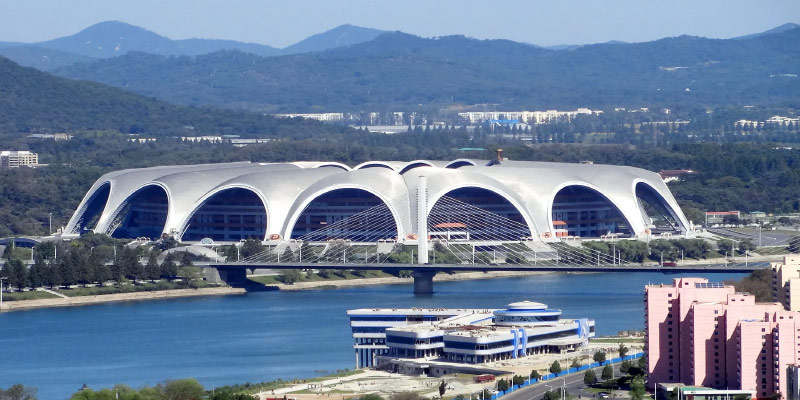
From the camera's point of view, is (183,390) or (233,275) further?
(233,275)

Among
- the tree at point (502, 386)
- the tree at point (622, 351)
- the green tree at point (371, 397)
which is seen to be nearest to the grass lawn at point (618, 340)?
the tree at point (622, 351)

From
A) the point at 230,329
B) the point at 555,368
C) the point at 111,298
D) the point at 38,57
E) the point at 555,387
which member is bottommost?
the point at 555,387

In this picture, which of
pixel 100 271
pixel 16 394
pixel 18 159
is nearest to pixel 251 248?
pixel 100 271

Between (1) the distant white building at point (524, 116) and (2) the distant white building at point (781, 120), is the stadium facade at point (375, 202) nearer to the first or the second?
(2) the distant white building at point (781, 120)

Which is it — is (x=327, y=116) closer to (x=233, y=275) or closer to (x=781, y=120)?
(x=781, y=120)

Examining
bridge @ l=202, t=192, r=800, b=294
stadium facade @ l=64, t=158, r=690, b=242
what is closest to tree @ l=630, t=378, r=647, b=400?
bridge @ l=202, t=192, r=800, b=294

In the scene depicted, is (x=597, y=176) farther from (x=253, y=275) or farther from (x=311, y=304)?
(x=311, y=304)

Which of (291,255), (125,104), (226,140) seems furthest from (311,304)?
(125,104)
